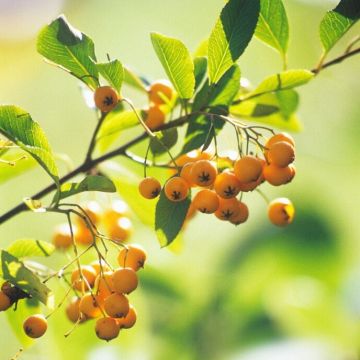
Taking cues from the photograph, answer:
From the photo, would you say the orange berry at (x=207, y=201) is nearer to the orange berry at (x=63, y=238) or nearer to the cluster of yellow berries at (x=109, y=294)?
the cluster of yellow berries at (x=109, y=294)

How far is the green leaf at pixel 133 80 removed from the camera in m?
2.00

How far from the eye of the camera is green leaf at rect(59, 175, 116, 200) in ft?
5.05

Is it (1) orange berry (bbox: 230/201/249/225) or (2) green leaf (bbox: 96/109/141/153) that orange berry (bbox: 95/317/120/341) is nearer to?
(1) orange berry (bbox: 230/201/249/225)

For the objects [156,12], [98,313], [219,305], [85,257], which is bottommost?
[156,12]

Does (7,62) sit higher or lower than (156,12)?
lower

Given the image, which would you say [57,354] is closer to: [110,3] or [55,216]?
[55,216]

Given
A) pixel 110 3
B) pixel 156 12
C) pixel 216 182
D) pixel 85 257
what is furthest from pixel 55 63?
pixel 110 3

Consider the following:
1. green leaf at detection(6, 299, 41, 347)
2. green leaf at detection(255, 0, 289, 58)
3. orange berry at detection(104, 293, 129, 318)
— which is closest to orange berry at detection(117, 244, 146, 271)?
orange berry at detection(104, 293, 129, 318)

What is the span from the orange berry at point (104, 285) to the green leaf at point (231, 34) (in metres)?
0.54

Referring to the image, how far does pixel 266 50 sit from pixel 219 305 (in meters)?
3.53

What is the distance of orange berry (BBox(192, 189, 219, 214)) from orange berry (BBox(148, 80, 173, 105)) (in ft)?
1.15

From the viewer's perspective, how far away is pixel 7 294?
1593 millimetres

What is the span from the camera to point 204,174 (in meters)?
1.58

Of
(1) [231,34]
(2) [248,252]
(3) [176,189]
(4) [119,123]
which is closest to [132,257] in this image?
(3) [176,189]
